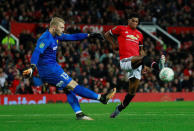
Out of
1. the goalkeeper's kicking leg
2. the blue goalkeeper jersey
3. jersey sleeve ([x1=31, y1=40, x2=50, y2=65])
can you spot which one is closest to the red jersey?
the blue goalkeeper jersey

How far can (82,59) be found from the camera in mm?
23328

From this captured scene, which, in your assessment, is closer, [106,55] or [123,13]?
[106,55]

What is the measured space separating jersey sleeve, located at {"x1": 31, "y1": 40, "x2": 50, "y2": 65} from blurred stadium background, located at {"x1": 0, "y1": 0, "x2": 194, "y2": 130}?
10626 mm

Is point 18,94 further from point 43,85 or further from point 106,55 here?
point 106,55

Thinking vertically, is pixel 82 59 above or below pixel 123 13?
below

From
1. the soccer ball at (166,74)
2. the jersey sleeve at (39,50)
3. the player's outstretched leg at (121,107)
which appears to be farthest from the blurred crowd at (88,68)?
the jersey sleeve at (39,50)

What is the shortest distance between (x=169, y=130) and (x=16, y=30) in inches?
709

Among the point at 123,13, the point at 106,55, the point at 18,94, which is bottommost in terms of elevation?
the point at 18,94

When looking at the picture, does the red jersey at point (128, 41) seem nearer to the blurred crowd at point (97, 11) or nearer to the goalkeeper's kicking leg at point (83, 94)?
the goalkeeper's kicking leg at point (83, 94)

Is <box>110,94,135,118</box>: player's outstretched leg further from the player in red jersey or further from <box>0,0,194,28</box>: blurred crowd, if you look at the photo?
<box>0,0,194,28</box>: blurred crowd

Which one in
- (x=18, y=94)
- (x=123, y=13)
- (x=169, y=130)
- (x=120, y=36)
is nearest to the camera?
(x=169, y=130)

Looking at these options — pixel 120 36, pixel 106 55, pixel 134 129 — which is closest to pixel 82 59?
pixel 106 55

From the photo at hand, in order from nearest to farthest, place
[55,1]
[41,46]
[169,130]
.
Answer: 1. [169,130]
2. [41,46]
3. [55,1]

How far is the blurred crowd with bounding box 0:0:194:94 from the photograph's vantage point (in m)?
20.8
